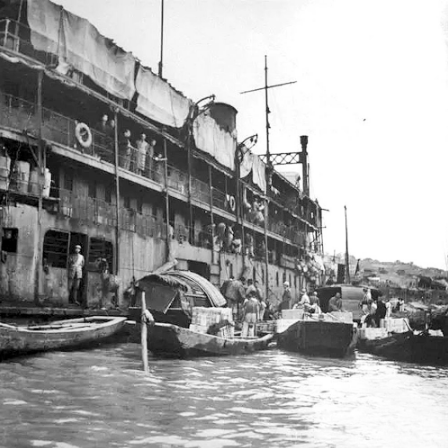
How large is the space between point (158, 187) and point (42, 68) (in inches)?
292

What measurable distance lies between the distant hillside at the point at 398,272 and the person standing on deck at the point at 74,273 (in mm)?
42461

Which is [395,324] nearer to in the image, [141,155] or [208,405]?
[141,155]

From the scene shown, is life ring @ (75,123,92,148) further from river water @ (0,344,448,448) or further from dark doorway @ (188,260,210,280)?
river water @ (0,344,448,448)

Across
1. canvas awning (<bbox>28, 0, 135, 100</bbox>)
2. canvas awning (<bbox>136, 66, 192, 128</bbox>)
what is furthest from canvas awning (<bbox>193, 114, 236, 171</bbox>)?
canvas awning (<bbox>28, 0, 135, 100</bbox>)

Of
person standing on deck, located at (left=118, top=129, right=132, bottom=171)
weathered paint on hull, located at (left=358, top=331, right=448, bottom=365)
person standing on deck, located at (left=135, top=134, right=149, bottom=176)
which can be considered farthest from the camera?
person standing on deck, located at (left=135, top=134, right=149, bottom=176)

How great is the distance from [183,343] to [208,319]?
6.67 feet

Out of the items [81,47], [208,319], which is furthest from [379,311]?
[81,47]

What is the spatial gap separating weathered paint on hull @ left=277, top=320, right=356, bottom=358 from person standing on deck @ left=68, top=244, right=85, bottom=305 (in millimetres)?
6927

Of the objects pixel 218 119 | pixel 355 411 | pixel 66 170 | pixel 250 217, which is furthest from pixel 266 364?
pixel 218 119

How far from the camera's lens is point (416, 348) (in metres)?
15.8

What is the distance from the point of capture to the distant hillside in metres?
61.7

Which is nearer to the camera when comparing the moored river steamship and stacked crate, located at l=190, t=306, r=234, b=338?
stacked crate, located at l=190, t=306, r=234, b=338

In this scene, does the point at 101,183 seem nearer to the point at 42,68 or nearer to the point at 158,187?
the point at 158,187

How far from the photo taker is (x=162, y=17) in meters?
26.2
